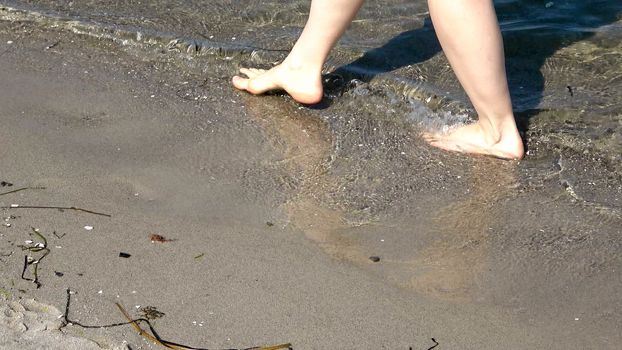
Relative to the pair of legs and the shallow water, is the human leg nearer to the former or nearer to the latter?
the pair of legs

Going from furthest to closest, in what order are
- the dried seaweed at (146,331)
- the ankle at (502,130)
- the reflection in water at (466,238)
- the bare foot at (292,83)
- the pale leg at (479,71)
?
the bare foot at (292,83) < the ankle at (502,130) < the pale leg at (479,71) < the reflection in water at (466,238) < the dried seaweed at (146,331)

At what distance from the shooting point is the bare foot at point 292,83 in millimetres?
3896

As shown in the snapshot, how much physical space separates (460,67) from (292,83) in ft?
2.29

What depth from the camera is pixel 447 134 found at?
380 cm

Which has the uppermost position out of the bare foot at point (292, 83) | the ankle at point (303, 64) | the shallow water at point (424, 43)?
the ankle at point (303, 64)

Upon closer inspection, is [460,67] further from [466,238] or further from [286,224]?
[286,224]

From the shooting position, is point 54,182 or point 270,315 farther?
point 54,182

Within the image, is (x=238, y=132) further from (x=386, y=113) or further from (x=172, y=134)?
(x=386, y=113)

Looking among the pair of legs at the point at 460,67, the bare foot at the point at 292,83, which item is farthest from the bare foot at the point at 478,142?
the bare foot at the point at 292,83

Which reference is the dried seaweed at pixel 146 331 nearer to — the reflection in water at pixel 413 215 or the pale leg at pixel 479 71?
the reflection in water at pixel 413 215

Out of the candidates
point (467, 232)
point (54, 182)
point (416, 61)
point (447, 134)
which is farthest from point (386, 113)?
point (54, 182)

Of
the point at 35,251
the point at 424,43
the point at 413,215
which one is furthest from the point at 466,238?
the point at 424,43

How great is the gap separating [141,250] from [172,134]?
818 mm

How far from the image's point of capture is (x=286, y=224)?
3127mm
